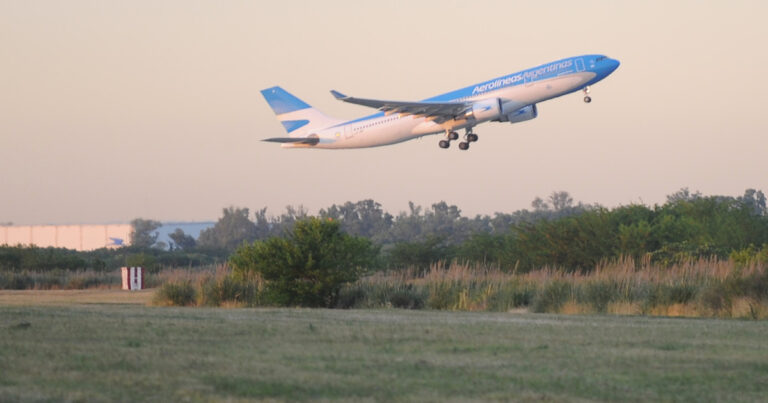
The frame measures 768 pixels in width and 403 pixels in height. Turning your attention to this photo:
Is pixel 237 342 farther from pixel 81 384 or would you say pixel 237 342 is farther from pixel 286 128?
pixel 286 128

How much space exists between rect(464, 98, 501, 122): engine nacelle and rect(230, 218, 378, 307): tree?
17.8 metres

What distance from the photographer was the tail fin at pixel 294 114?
52.0 m

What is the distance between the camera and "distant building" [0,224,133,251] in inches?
3912

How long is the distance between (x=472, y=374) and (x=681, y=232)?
37.9 m

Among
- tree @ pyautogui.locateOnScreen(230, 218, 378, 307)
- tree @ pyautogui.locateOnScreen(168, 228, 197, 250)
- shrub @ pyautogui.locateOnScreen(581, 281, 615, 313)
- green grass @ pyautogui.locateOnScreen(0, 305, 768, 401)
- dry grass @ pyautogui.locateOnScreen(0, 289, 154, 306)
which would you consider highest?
tree @ pyautogui.locateOnScreen(168, 228, 197, 250)

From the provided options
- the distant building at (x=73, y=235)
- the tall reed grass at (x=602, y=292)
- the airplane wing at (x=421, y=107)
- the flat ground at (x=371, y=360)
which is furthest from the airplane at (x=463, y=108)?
the distant building at (x=73, y=235)

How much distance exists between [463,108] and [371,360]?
3382 cm

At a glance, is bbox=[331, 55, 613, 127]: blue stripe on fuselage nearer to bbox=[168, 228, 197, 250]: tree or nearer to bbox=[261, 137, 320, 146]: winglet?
bbox=[261, 137, 320, 146]: winglet

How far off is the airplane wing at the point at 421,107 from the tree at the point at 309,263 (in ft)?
55.8

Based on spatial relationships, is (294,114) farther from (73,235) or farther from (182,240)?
(182,240)

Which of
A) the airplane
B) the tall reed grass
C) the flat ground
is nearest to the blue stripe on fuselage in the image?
the airplane

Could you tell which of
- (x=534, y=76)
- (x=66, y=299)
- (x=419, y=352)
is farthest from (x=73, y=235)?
(x=419, y=352)

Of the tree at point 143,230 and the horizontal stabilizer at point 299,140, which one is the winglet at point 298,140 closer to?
the horizontal stabilizer at point 299,140

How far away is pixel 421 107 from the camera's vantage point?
4322cm
